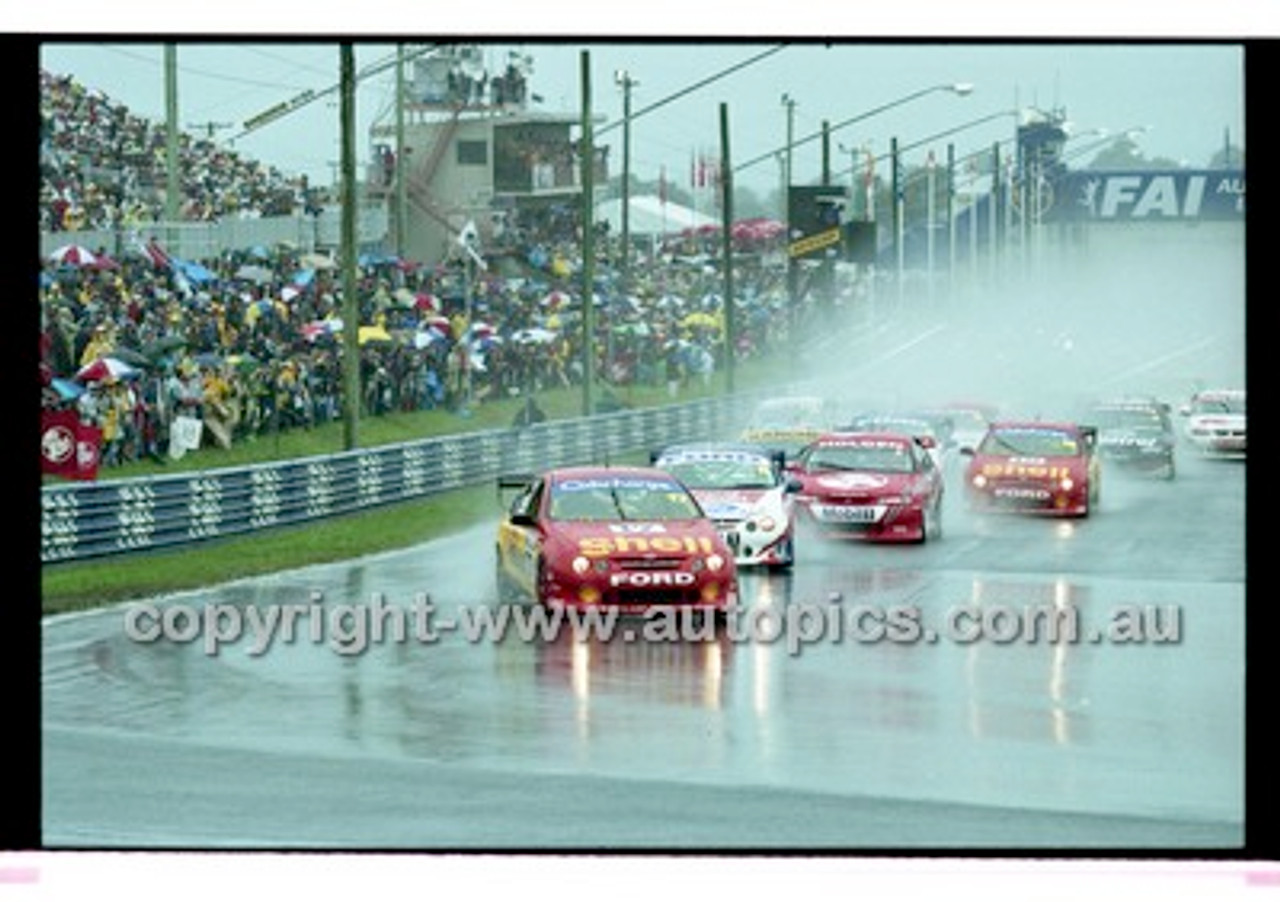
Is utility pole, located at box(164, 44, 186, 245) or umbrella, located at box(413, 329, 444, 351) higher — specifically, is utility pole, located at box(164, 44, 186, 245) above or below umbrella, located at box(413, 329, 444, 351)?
above

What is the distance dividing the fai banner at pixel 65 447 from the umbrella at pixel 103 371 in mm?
2406

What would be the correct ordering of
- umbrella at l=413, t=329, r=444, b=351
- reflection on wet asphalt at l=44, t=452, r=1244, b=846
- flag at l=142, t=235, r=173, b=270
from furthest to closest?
flag at l=142, t=235, r=173, b=270 → umbrella at l=413, t=329, r=444, b=351 → reflection on wet asphalt at l=44, t=452, r=1244, b=846

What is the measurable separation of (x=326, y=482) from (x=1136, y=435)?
943 centimetres

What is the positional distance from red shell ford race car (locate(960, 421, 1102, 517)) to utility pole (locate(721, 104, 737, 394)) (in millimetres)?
6071

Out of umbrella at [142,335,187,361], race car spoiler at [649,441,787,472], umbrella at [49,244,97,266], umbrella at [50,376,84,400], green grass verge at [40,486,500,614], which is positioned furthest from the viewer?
race car spoiler at [649,441,787,472]

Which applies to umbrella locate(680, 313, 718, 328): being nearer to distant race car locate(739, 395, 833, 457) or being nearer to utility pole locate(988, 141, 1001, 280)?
distant race car locate(739, 395, 833, 457)

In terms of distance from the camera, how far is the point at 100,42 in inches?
484

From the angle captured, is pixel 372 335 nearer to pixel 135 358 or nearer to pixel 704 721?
pixel 135 358

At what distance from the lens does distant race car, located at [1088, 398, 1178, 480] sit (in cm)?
2395

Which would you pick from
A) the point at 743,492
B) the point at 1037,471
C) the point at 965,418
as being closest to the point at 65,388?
the point at 743,492

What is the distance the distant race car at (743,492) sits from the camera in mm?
18891

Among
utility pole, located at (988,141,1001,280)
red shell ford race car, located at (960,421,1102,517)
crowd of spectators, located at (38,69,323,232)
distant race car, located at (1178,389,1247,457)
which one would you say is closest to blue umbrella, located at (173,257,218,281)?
crowd of spectators, located at (38,69,323,232)

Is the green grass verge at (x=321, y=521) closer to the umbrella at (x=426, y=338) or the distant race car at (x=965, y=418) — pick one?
the umbrella at (x=426, y=338)

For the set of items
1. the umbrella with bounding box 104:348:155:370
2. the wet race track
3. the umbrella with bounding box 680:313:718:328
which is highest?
the umbrella with bounding box 680:313:718:328
